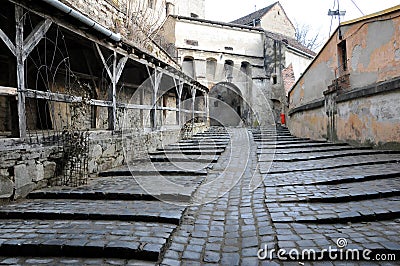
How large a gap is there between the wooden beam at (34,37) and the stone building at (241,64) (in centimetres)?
1652

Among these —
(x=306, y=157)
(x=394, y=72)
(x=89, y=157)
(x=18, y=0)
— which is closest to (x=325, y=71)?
(x=394, y=72)

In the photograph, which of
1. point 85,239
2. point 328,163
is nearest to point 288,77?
point 328,163

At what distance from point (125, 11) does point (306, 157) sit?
1031cm

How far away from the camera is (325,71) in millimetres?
9516

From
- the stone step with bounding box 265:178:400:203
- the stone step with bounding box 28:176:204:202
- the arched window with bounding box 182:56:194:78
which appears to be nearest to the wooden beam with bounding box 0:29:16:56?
the stone step with bounding box 28:176:204:202

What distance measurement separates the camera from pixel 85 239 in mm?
2586

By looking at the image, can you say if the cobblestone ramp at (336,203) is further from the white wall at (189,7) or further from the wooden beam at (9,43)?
the white wall at (189,7)

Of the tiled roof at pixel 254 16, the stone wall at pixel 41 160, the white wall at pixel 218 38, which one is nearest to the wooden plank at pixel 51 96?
the stone wall at pixel 41 160

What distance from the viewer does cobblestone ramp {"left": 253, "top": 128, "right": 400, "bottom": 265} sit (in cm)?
248

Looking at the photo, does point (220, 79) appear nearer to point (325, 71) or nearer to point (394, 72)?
point (325, 71)

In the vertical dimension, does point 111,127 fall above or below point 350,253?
above

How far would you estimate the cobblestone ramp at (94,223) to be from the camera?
7.92 ft

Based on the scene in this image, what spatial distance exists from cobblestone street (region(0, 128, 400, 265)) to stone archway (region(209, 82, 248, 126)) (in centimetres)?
1846

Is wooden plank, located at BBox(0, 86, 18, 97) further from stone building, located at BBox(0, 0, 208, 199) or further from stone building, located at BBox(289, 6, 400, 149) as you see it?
stone building, located at BBox(289, 6, 400, 149)
